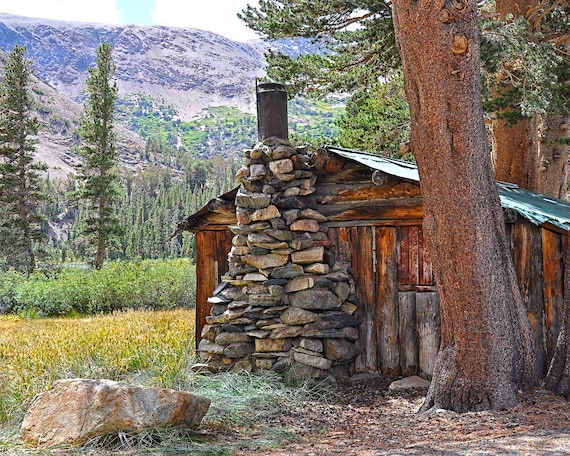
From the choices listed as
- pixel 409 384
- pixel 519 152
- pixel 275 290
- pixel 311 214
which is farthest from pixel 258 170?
pixel 519 152

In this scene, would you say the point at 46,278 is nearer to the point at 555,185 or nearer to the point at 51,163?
the point at 555,185

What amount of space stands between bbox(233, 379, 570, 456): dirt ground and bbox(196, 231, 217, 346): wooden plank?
2706 millimetres

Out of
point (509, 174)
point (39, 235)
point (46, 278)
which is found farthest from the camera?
point (39, 235)

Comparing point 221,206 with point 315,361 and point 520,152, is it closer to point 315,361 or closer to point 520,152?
point 315,361

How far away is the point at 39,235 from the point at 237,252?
23.3 m

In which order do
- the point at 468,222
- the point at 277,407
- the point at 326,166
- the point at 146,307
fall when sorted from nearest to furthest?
the point at 468,222 < the point at 277,407 < the point at 326,166 < the point at 146,307

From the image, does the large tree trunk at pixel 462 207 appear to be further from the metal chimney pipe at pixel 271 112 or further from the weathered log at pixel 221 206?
the weathered log at pixel 221 206

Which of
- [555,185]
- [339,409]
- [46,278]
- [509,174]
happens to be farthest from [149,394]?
[46,278]

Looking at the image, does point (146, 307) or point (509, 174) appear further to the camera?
point (146, 307)

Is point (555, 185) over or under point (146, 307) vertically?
over

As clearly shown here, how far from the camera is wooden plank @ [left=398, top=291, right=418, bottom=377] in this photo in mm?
7312

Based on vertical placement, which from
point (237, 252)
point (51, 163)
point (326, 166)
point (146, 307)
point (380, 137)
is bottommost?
point (146, 307)

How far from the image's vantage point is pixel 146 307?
2112 cm

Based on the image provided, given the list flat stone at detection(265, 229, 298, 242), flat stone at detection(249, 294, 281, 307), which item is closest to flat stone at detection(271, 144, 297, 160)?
flat stone at detection(265, 229, 298, 242)
